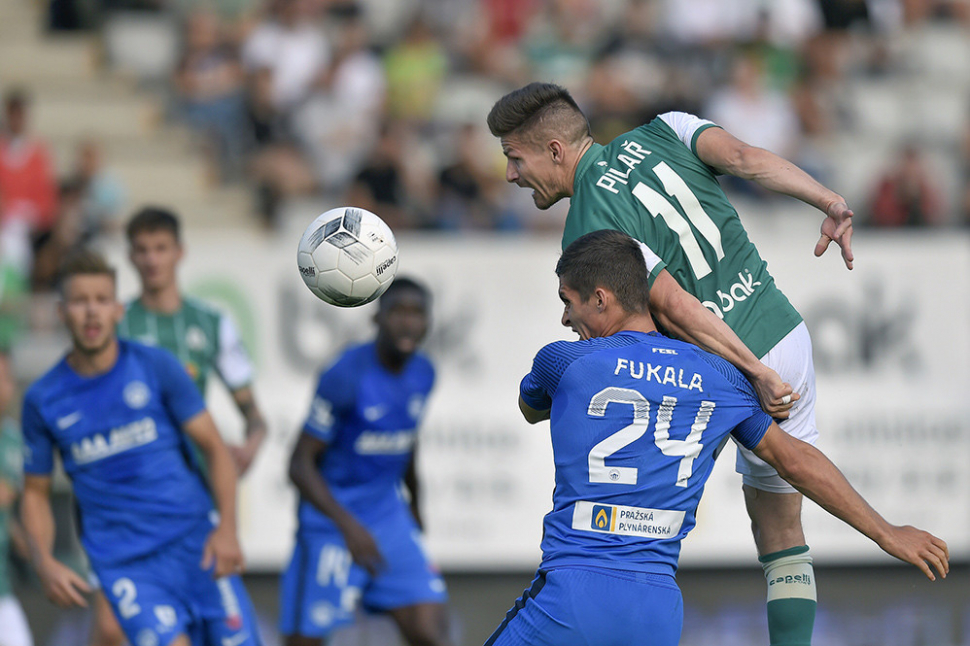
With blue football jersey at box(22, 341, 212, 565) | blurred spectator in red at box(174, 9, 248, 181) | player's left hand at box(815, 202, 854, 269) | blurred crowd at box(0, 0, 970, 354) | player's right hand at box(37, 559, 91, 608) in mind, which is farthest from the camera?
blurred spectator in red at box(174, 9, 248, 181)

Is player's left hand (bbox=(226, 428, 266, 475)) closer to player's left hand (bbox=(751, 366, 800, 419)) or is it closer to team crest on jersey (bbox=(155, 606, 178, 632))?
team crest on jersey (bbox=(155, 606, 178, 632))

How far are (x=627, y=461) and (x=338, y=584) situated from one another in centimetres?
329

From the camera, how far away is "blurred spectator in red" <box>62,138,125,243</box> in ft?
38.8

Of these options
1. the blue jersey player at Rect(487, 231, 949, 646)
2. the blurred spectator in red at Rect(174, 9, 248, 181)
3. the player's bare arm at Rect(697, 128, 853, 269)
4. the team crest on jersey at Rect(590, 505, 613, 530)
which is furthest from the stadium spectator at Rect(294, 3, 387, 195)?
the team crest on jersey at Rect(590, 505, 613, 530)

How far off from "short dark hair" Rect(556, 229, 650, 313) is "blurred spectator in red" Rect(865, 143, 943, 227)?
9246 mm

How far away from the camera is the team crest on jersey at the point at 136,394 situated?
6.11 m

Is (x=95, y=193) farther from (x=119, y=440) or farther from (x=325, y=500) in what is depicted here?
(x=119, y=440)

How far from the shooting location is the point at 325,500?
22.9 feet

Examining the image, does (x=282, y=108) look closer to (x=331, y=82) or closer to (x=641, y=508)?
(x=331, y=82)

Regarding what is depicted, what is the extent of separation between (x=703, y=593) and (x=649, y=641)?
6.16 metres

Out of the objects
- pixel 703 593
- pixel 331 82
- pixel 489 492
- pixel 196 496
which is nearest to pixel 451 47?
pixel 331 82

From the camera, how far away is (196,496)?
Result: 6.34 metres

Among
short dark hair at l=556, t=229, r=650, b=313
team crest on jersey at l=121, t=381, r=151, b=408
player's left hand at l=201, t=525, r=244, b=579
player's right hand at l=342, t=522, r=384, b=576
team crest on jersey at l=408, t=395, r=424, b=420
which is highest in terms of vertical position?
short dark hair at l=556, t=229, r=650, b=313

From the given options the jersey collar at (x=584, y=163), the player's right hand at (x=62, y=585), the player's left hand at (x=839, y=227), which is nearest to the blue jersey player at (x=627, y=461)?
the jersey collar at (x=584, y=163)
